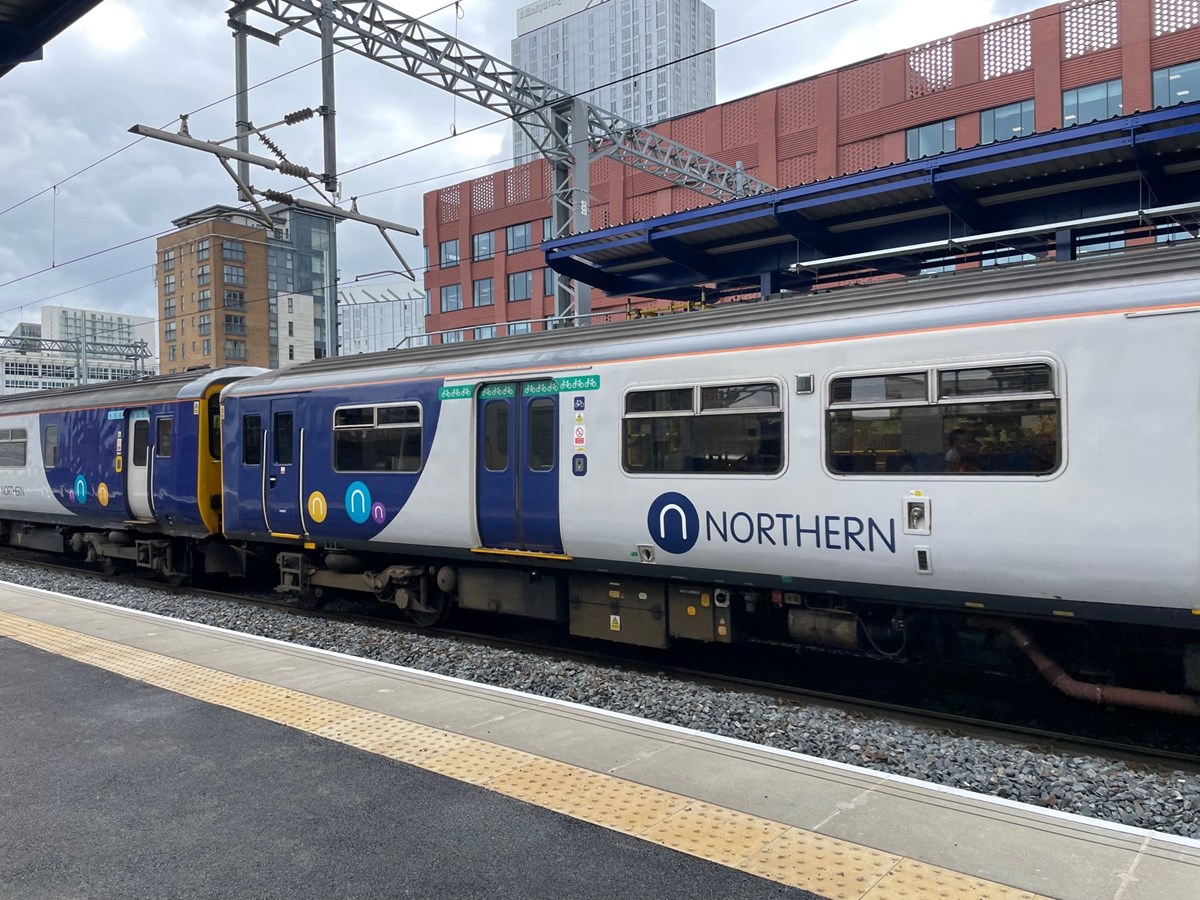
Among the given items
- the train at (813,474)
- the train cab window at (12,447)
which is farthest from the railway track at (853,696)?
the train cab window at (12,447)

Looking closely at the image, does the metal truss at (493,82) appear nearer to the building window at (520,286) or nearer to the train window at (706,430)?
the train window at (706,430)

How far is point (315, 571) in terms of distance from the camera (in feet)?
37.5

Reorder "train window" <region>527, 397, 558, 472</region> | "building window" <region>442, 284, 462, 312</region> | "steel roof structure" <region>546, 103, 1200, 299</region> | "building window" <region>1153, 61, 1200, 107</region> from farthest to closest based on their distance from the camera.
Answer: "building window" <region>442, 284, 462, 312</region> → "building window" <region>1153, 61, 1200, 107</region> → "steel roof structure" <region>546, 103, 1200, 299</region> → "train window" <region>527, 397, 558, 472</region>

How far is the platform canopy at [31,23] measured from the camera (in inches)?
311

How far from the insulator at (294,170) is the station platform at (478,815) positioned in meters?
9.83

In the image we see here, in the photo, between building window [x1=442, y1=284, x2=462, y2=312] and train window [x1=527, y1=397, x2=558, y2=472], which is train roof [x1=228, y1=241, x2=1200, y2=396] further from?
building window [x1=442, y1=284, x2=462, y2=312]

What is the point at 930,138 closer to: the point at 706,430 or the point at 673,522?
the point at 706,430

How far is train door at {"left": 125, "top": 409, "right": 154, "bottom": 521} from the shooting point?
43.8 feet

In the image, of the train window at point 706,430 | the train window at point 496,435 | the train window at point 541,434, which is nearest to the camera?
the train window at point 706,430

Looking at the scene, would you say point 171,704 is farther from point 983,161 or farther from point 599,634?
point 983,161

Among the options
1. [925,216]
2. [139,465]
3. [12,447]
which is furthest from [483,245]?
[925,216]

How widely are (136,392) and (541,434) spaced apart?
8.44 metres

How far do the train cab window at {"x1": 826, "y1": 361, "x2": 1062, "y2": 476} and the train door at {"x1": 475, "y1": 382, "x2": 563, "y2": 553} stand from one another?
2895 millimetres

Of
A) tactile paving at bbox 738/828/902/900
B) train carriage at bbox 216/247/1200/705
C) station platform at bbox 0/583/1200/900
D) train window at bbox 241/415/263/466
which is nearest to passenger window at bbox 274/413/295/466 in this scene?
train window at bbox 241/415/263/466
